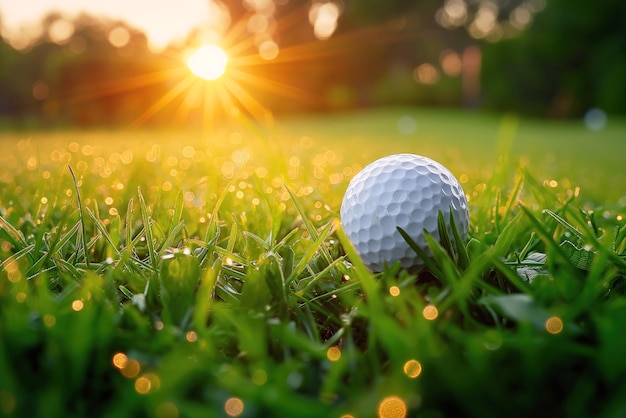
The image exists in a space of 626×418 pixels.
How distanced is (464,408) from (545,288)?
281 mm

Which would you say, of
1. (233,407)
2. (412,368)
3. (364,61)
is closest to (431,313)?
(412,368)

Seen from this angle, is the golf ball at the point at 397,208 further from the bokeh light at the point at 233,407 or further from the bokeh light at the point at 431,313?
the bokeh light at the point at 233,407

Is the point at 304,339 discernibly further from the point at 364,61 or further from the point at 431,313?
the point at 364,61

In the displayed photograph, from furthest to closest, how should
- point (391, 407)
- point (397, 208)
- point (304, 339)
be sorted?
1. point (397, 208)
2. point (304, 339)
3. point (391, 407)

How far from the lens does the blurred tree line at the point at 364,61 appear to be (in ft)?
51.8

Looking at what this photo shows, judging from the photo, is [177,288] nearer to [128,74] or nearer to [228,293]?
[228,293]

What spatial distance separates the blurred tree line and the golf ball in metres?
15.8

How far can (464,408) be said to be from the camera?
571 millimetres

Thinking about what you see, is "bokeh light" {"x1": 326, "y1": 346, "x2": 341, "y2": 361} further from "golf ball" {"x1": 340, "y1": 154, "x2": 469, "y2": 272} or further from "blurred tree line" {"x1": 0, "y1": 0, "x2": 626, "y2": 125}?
"blurred tree line" {"x1": 0, "y1": 0, "x2": 626, "y2": 125}

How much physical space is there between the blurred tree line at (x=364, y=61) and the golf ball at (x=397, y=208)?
15.8 m

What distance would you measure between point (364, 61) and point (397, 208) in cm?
2498

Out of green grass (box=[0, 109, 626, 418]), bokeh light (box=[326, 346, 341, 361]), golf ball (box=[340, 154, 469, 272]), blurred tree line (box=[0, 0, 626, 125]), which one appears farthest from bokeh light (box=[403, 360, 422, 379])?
blurred tree line (box=[0, 0, 626, 125])

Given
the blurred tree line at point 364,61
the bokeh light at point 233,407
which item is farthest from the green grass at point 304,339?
the blurred tree line at point 364,61

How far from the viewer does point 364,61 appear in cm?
2491
